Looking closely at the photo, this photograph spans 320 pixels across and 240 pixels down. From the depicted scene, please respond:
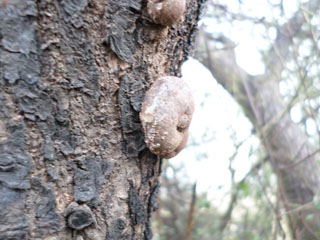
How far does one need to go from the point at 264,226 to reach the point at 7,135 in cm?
289

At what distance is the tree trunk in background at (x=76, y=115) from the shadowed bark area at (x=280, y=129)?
71.8 inches

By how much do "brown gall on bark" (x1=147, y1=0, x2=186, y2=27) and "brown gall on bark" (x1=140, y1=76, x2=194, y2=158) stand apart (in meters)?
0.14

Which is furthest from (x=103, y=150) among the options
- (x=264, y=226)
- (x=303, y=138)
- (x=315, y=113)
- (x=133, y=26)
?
(x=264, y=226)

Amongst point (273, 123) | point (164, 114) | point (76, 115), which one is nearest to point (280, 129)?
point (273, 123)

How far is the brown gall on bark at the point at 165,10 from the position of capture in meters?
0.77

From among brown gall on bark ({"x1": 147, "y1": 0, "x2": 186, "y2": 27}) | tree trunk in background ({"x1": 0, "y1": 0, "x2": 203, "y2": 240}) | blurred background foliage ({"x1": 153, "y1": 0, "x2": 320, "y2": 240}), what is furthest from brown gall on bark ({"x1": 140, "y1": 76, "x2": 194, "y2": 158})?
blurred background foliage ({"x1": 153, "y1": 0, "x2": 320, "y2": 240})

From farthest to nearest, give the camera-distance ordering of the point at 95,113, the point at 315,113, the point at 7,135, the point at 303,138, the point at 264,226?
the point at 264,226, the point at 303,138, the point at 315,113, the point at 95,113, the point at 7,135

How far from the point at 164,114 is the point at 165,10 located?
25cm

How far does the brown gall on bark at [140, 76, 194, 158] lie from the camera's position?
0.79 metres

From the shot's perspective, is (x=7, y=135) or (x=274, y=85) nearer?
(x=7, y=135)

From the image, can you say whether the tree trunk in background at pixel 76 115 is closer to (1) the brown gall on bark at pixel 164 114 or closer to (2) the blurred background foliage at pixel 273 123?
(1) the brown gall on bark at pixel 164 114

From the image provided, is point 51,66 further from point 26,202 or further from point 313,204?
point 313,204

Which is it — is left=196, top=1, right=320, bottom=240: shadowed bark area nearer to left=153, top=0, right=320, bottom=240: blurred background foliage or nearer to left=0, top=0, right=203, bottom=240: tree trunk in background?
left=153, top=0, right=320, bottom=240: blurred background foliage

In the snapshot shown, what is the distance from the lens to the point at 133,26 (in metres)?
0.80
